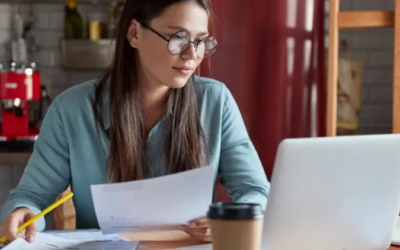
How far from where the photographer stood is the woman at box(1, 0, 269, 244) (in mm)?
1623

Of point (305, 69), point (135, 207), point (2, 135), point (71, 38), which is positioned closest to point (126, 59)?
A: point (135, 207)

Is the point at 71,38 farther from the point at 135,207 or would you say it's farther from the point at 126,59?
the point at 135,207

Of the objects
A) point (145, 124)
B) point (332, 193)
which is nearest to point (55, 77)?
point (145, 124)

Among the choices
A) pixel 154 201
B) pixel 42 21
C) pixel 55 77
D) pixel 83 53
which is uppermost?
pixel 42 21

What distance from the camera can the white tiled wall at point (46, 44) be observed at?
3.25m

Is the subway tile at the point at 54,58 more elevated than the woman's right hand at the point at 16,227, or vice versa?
the subway tile at the point at 54,58

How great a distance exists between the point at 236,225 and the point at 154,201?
28 cm

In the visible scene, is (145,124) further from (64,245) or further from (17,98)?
(17,98)

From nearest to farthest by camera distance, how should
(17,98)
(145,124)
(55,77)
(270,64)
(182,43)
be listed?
1. (182,43)
2. (145,124)
3. (270,64)
4. (17,98)
5. (55,77)

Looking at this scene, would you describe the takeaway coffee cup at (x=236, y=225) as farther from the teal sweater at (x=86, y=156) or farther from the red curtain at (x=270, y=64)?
the red curtain at (x=270, y=64)

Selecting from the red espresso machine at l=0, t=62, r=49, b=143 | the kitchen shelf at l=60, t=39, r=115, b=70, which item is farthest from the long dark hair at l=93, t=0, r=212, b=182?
the kitchen shelf at l=60, t=39, r=115, b=70

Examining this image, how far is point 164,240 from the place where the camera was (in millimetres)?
1420

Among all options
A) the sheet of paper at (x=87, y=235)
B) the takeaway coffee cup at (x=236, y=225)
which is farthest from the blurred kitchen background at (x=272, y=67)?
the takeaway coffee cup at (x=236, y=225)

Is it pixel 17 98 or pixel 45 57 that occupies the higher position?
pixel 45 57
